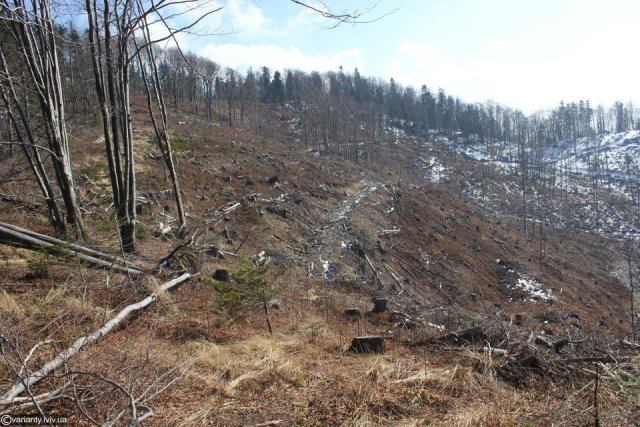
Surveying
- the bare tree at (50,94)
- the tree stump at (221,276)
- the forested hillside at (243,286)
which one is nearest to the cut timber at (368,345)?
the forested hillside at (243,286)

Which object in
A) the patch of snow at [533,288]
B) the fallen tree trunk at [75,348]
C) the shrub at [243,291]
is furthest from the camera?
the patch of snow at [533,288]

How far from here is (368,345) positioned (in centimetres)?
514

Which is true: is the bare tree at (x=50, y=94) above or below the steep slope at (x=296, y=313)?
above

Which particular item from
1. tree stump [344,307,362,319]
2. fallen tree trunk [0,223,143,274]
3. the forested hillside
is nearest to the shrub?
the forested hillside

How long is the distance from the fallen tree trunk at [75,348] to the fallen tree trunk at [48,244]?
0.76 metres

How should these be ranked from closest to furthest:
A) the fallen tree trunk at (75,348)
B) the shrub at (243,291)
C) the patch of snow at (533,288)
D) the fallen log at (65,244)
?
the fallen tree trunk at (75,348)
the shrub at (243,291)
the fallen log at (65,244)
the patch of snow at (533,288)

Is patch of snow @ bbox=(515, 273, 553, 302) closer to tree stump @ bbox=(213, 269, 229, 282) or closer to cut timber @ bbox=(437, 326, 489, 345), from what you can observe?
tree stump @ bbox=(213, 269, 229, 282)

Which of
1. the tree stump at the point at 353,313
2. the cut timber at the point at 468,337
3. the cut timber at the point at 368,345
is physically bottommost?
the tree stump at the point at 353,313

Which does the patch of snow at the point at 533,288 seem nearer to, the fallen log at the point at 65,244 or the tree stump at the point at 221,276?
the tree stump at the point at 221,276

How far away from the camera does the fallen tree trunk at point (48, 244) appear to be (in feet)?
20.1

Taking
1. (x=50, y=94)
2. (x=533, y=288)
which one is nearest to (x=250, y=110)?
(x=533, y=288)

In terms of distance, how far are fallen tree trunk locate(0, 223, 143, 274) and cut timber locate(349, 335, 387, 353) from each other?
12.3 ft

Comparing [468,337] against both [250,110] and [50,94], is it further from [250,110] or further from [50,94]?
[250,110]

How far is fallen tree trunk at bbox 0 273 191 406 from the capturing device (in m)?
2.59
